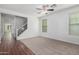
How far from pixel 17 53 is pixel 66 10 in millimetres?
1202

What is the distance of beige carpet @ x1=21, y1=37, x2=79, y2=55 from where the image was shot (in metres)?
2.12

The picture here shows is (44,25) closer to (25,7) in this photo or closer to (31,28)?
(31,28)

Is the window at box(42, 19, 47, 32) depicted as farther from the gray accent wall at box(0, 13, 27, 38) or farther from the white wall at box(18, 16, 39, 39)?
the gray accent wall at box(0, 13, 27, 38)

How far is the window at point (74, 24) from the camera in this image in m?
2.12

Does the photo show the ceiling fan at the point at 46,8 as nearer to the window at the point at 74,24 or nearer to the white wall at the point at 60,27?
the white wall at the point at 60,27

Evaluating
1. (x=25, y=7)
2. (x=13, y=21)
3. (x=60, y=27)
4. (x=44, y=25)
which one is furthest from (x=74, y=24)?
(x=13, y=21)

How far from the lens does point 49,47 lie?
220cm

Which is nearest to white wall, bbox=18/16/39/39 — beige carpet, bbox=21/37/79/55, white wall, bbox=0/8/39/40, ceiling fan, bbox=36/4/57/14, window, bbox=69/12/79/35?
white wall, bbox=0/8/39/40

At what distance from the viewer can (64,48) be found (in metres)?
2.16

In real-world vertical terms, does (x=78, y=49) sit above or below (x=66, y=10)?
below

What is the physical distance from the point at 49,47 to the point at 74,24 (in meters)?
0.64

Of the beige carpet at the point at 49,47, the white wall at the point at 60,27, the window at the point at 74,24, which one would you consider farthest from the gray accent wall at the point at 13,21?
the window at the point at 74,24
